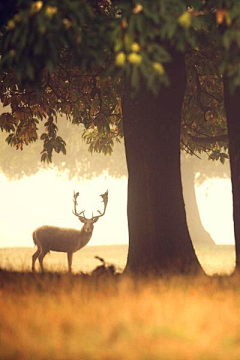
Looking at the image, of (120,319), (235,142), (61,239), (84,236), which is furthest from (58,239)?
(120,319)

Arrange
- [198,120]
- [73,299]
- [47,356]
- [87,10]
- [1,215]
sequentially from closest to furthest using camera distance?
[47,356]
[87,10]
[73,299]
[198,120]
[1,215]

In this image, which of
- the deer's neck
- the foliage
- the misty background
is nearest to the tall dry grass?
the foliage

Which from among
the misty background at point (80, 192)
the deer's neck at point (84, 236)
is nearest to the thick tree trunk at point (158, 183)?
the deer's neck at point (84, 236)

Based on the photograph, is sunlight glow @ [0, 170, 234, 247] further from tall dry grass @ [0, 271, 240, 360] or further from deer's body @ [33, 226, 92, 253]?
tall dry grass @ [0, 271, 240, 360]

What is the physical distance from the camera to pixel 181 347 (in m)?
9.83

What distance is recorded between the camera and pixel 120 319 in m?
11.1

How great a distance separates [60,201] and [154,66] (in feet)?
199

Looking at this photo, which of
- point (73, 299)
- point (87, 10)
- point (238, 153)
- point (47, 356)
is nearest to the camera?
point (47, 356)

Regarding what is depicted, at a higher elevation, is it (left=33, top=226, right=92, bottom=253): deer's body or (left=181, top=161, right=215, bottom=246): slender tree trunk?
(left=181, top=161, right=215, bottom=246): slender tree trunk

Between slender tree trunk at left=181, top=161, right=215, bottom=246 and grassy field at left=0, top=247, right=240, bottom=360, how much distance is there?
33.2m

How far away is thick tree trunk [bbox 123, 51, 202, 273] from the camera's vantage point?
52.8ft

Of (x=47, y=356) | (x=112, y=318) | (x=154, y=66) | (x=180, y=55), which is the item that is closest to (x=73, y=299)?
(x=112, y=318)

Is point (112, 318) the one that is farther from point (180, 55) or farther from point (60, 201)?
point (60, 201)

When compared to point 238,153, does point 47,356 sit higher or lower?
lower
